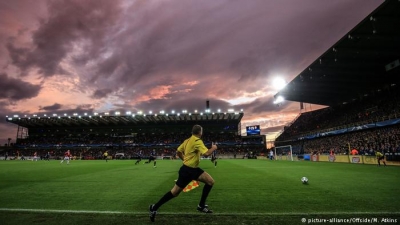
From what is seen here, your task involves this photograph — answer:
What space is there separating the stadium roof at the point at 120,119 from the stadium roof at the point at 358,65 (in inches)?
1014

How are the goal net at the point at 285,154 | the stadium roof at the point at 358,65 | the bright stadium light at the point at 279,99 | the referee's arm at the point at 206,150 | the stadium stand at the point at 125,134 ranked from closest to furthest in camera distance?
the referee's arm at the point at 206,150 < the stadium roof at the point at 358,65 < the goal net at the point at 285,154 < the bright stadium light at the point at 279,99 < the stadium stand at the point at 125,134

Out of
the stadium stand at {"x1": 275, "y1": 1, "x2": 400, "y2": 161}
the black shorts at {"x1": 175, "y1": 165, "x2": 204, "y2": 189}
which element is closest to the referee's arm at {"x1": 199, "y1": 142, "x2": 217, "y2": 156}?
the black shorts at {"x1": 175, "y1": 165, "x2": 204, "y2": 189}

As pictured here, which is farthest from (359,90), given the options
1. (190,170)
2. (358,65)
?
(190,170)

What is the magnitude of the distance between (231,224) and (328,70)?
3627 centimetres

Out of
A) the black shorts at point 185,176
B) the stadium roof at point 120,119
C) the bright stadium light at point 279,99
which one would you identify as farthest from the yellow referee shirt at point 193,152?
the stadium roof at point 120,119

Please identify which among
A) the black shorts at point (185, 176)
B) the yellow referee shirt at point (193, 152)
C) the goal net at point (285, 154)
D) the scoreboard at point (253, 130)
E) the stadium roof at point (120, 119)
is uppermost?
the stadium roof at point (120, 119)

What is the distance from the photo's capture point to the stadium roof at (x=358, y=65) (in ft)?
76.2

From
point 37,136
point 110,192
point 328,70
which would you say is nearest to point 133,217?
point 110,192

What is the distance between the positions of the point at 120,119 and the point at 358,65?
60.9 meters

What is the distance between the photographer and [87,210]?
652cm

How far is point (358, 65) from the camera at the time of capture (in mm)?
33344

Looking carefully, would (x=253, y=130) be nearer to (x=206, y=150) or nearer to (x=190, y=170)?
(x=190, y=170)

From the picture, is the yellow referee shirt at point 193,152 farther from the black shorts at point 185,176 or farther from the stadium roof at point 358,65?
the stadium roof at point 358,65

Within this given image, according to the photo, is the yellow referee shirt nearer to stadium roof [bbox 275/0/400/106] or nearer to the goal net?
stadium roof [bbox 275/0/400/106]
